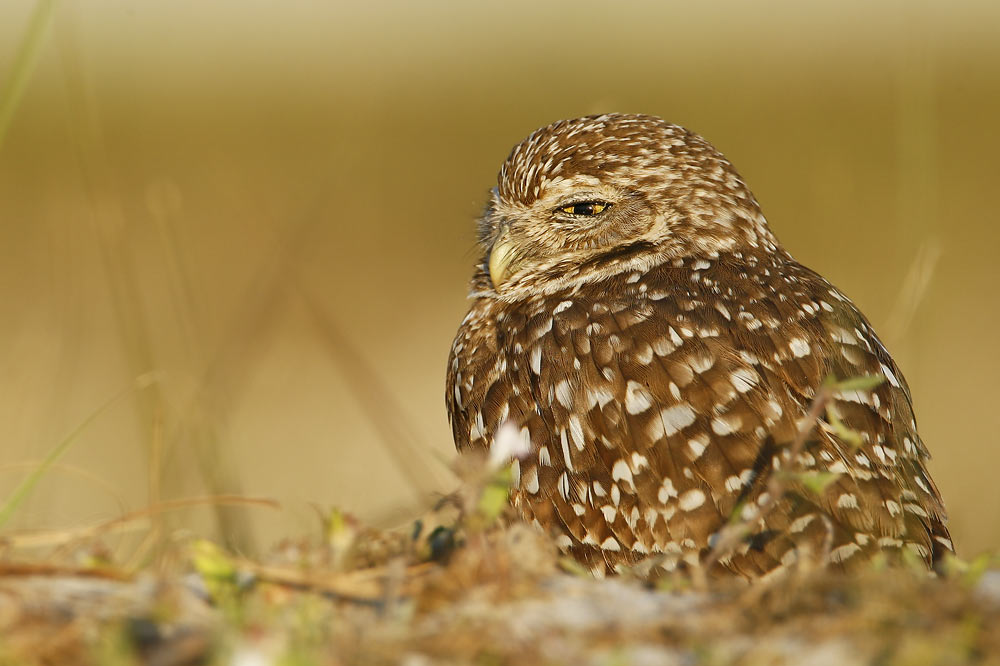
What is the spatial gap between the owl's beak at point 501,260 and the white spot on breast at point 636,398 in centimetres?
111

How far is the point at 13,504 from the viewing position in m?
2.50

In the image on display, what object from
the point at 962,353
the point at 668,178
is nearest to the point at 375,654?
the point at 668,178

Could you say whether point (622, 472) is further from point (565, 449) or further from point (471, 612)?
point (471, 612)

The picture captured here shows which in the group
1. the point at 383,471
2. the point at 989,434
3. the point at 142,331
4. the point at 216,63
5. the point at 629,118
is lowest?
the point at 989,434

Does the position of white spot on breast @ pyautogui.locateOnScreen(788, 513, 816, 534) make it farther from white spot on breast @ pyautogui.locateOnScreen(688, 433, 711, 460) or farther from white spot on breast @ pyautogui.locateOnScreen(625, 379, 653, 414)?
white spot on breast @ pyautogui.locateOnScreen(625, 379, 653, 414)

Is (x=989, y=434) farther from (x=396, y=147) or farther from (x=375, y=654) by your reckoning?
(x=396, y=147)

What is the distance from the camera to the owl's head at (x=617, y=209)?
3816 mm

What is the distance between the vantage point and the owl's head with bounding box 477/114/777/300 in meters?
3.82

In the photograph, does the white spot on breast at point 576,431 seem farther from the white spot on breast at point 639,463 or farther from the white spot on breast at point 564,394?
the white spot on breast at point 639,463

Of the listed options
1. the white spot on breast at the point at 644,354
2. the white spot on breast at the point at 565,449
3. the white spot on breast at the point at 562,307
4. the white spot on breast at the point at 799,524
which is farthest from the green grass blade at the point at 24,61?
the white spot on breast at the point at 799,524

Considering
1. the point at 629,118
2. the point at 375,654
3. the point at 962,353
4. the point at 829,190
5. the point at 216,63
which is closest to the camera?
Answer: the point at 375,654

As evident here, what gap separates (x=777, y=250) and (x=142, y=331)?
2.18m

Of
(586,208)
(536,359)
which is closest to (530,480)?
(536,359)

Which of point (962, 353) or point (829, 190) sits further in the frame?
point (962, 353)
